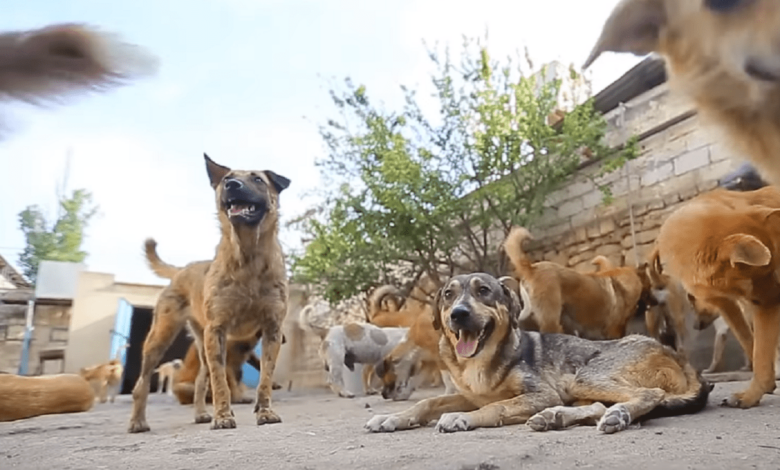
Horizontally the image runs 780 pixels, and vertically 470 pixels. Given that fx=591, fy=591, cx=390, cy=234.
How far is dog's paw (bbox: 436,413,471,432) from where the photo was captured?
2820 millimetres

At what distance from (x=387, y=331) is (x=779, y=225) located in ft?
17.8

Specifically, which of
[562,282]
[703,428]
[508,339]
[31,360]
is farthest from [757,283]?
[31,360]

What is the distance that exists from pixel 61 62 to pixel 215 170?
11.7ft

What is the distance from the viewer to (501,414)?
9.84 ft

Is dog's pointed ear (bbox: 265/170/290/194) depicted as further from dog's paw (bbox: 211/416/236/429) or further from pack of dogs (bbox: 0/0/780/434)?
dog's paw (bbox: 211/416/236/429)

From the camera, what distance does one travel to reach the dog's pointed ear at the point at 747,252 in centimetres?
294

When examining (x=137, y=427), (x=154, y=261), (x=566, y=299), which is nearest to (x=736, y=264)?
(x=566, y=299)

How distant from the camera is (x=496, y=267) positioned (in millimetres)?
9062

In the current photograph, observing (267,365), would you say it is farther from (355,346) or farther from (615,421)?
(355,346)

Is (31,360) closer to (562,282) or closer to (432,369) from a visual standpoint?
(432,369)

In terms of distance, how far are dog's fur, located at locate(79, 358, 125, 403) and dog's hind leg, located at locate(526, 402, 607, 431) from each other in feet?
29.0

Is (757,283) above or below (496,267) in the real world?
below

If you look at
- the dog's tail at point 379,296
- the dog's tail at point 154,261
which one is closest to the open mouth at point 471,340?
the dog's tail at point 154,261

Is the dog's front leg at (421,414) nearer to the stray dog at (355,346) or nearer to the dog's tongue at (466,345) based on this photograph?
the dog's tongue at (466,345)
